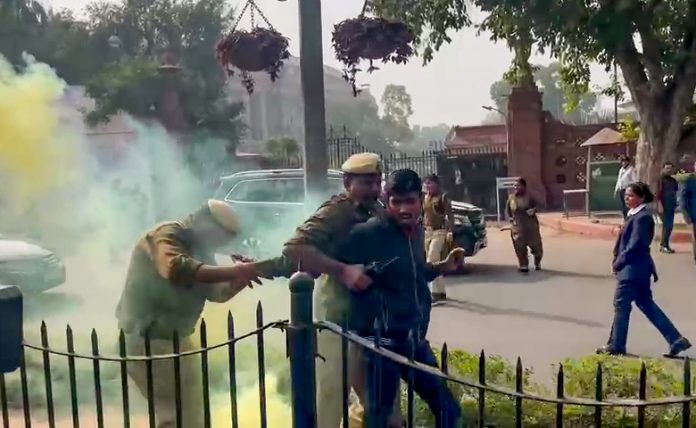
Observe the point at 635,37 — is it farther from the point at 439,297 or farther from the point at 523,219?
the point at 439,297

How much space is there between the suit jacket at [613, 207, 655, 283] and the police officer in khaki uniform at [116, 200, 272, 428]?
12.4 feet

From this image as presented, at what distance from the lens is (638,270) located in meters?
6.29

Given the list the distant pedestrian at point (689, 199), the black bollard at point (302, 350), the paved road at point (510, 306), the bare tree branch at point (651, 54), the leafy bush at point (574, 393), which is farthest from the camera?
the bare tree branch at point (651, 54)

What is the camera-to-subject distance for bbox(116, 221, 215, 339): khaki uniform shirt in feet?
12.1

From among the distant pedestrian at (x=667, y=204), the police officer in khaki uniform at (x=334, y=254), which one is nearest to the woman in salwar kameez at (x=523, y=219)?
the distant pedestrian at (x=667, y=204)

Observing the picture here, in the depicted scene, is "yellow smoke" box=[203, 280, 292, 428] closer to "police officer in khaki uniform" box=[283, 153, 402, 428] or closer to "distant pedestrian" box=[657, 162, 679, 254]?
"police officer in khaki uniform" box=[283, 153, 402, 428]

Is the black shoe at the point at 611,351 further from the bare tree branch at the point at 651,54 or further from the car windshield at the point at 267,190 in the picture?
the bare tree branch at the point at 651,54

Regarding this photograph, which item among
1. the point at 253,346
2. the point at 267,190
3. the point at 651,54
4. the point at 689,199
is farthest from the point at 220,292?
the point at 651,54

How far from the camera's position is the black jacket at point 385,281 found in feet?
11.2

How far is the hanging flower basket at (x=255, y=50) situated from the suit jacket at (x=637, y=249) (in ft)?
11.2

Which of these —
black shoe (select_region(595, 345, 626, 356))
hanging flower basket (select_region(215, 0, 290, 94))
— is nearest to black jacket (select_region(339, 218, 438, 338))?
hanging flower basket (select_region(215, 0, 290, 94))

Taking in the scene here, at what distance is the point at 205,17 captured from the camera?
111 feet

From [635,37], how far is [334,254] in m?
14.0

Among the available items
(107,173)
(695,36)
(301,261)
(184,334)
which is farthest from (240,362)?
(695,36)
